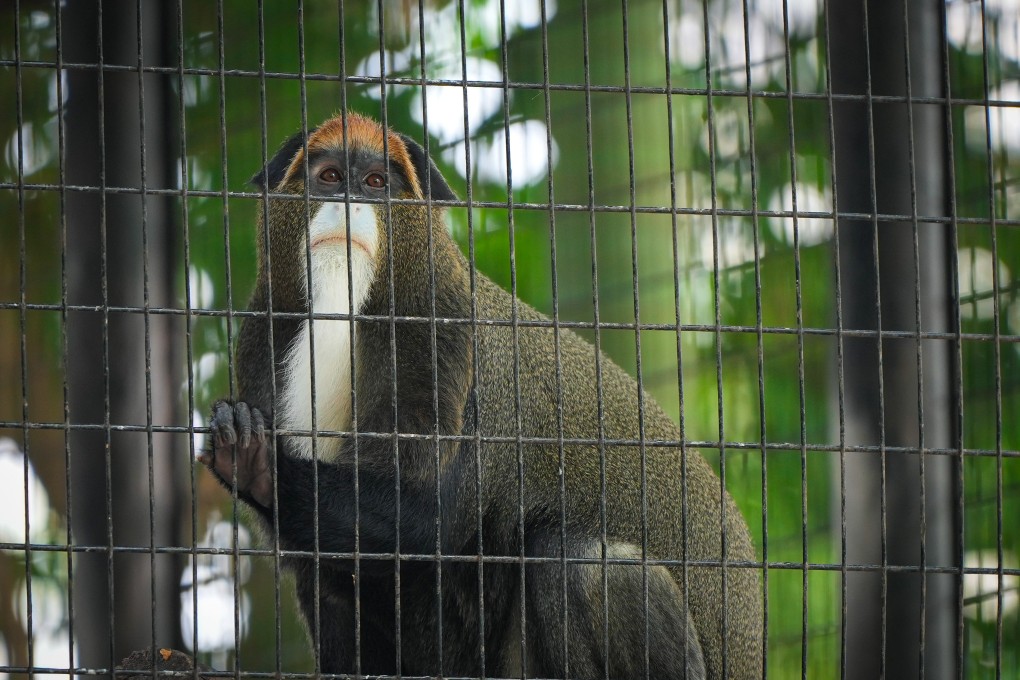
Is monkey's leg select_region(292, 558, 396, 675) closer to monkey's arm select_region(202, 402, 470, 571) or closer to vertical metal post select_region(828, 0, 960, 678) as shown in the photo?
monkey's arm select_region(202, 402, 470, 571)

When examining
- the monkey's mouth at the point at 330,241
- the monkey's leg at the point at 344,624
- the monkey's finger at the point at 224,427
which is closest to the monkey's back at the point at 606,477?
the monkey's leg at the point at 344,624

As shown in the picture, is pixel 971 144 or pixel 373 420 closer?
pixel 373 420

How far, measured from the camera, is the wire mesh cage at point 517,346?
3.22m

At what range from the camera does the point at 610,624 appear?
12.8 feet

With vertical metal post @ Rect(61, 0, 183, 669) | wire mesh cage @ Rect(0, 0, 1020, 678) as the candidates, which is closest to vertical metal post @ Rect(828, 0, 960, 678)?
wire mesh cage @ Rect(0, 0, 1020, 678)

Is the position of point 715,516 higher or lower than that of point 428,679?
higher

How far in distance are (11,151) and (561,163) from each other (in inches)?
96.6

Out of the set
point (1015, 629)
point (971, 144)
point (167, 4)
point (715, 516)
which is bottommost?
point (1015, 629)

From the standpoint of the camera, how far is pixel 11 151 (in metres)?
5.00

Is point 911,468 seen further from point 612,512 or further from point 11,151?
point 11,151

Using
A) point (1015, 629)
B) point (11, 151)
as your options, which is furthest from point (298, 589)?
point (1015, 629)

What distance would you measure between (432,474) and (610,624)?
0.76 m

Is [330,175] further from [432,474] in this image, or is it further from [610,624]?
[610,624]

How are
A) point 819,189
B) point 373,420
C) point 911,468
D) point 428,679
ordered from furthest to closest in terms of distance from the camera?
point 819,189 < point 911,468 < point 373,420 < point 428,679
